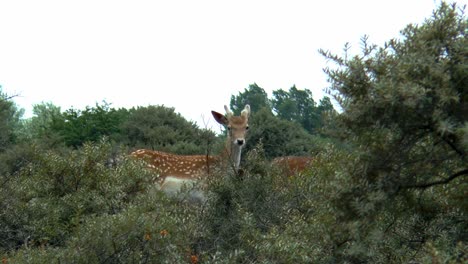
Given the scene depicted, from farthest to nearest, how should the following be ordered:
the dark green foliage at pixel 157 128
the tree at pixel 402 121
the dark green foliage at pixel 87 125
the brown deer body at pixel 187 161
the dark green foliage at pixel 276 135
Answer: the dark green foliage at pixel 87 125 → the dark green foliage at pixel 157 128 → the dark green foliage at pixel 276 135 → the brown deer body at pixel 187 161 → the tree at pixel 402 121

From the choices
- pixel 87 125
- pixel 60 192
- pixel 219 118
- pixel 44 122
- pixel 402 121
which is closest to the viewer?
pixel 402 121

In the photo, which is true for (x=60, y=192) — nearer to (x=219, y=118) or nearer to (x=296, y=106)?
(x=219, y=118)

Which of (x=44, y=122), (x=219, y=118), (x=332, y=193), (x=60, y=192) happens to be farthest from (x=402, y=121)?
(x=44, y=122)

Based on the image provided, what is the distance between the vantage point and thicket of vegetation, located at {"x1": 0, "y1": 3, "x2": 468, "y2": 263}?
4859mm

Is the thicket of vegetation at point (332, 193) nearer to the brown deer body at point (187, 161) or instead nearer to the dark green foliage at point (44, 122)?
the brown deer body at point (187, 161)

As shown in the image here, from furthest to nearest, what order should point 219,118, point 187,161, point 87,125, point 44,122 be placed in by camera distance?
point 44,122 → point 87,125 → point 219,118 → point 187,161

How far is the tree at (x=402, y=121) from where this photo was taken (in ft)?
15.6

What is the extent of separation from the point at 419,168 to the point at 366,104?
1.53 ft

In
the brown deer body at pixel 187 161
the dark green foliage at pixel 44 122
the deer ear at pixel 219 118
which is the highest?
the dark green foliage at pixel 44 122

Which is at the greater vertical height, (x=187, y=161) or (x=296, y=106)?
(x=296, y=106)

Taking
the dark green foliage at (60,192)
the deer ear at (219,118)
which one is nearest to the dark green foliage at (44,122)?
the deer ear at (219,118)

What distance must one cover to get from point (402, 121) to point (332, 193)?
572 mm

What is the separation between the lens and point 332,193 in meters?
5.19

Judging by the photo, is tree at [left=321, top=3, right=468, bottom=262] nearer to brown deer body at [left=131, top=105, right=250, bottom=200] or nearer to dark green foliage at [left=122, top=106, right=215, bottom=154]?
brown deer body at [left=131, top=105, right=250, bottom=200]
